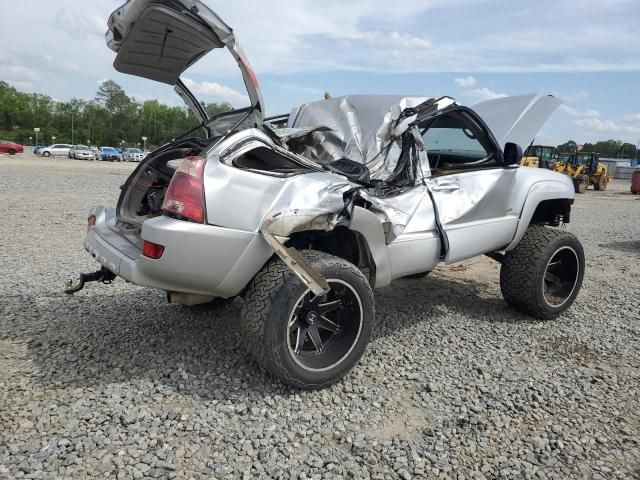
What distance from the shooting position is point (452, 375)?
3.45 m

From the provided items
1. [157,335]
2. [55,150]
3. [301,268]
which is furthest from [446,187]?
[55,150]

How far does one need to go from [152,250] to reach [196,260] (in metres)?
0.24

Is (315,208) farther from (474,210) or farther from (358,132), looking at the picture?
(474,210)

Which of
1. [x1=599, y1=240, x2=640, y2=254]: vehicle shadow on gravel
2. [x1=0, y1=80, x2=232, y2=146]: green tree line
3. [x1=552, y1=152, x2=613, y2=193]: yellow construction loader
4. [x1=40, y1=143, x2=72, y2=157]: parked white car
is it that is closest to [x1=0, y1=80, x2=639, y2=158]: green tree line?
[x1=0, y1=80, x2=232, y2=146]: green tree line

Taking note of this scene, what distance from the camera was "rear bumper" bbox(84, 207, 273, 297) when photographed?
9.07ft

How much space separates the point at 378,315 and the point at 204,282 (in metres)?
2.04

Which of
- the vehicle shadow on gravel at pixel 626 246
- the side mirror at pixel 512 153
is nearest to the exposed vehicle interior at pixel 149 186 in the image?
the side mirror at pixel 512 153

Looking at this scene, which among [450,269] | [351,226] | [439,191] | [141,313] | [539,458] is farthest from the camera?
[450,269]

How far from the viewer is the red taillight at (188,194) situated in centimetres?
280

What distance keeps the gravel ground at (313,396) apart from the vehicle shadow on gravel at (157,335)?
0.05 feet

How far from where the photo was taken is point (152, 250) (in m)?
2.79

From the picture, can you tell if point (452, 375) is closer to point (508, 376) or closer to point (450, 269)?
point (508, 376)

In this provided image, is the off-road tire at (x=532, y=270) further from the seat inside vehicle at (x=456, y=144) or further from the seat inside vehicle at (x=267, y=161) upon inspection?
the seat inside vehicle at (x=267, y=161)

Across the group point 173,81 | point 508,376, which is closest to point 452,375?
point 508,376
